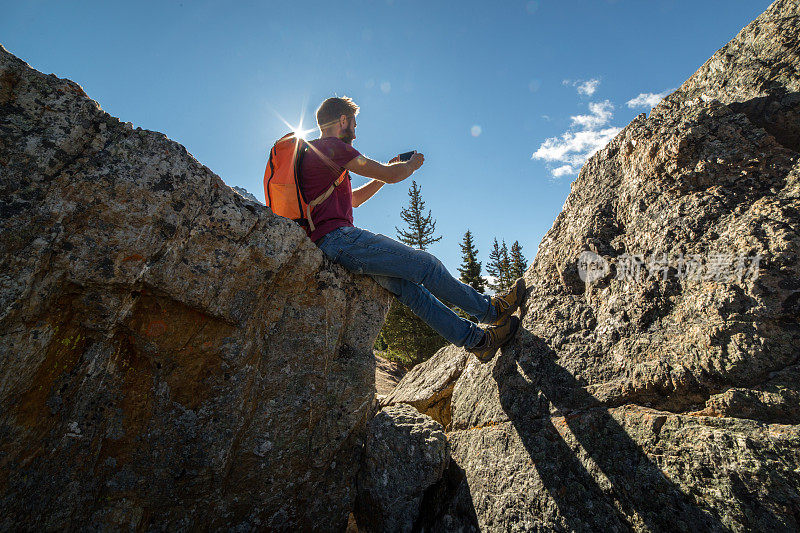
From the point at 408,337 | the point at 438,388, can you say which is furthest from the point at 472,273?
the point at 438,388

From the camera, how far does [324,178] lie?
3938 mm

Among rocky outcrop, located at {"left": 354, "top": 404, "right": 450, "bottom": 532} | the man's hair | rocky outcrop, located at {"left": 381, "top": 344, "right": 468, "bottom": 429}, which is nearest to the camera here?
rocky outcrop, located at {"left": 354, "top": 404, "right": 450, "bottom": 532}

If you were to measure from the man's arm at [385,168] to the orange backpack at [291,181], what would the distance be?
0.20 metres

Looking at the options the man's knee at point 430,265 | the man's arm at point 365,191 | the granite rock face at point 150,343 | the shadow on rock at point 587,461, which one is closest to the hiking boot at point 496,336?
the shadow on rock at point 587,461

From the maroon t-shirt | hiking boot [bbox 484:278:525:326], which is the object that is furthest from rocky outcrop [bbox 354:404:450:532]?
the maroon t-shirt

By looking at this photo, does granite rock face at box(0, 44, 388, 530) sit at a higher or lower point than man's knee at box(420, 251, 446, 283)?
lower

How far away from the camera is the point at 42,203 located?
244 cm

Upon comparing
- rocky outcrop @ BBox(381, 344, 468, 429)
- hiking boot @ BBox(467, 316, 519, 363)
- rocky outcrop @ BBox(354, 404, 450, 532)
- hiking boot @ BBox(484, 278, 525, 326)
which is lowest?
rocky outcrop @ BBox(354, 404, 450, 532)

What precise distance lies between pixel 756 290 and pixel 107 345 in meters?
4.77

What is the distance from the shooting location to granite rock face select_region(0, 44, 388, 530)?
7.84ft

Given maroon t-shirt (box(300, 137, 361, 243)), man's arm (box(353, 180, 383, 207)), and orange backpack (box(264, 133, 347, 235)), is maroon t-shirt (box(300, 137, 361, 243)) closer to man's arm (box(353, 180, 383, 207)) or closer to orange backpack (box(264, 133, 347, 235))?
orange backpack (box(264, 133, 347, 235))

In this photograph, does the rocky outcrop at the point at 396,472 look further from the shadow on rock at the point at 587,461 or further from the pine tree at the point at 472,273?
the pine tree at the point at 472,273

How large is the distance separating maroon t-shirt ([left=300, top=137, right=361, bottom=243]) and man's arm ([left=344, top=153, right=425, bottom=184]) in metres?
0.08

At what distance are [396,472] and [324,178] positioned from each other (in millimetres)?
3095
